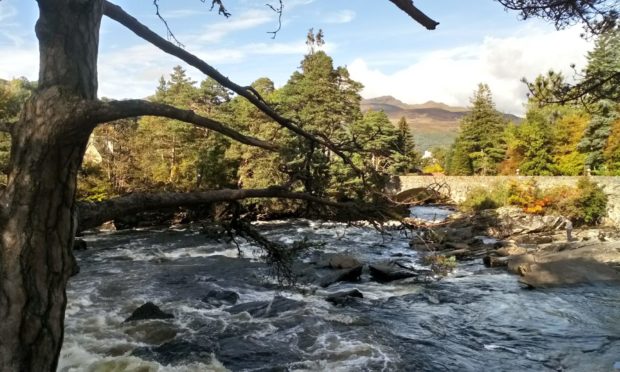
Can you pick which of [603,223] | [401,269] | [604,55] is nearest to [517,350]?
[401,269]

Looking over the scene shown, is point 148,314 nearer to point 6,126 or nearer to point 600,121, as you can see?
point 6,126

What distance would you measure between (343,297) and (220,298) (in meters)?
3.67

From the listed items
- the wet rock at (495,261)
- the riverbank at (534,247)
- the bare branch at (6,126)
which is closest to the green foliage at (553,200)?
the riverbank at (534,247)

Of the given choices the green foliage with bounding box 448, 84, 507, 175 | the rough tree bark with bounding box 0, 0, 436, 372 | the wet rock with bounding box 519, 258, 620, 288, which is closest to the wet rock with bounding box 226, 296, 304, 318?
the wet rock with bounding box 519, 258, 620, 288

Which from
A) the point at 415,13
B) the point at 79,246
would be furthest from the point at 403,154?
the point at 79,246

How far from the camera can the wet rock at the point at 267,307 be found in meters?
12.1

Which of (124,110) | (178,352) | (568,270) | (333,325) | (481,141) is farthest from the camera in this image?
(481,141)

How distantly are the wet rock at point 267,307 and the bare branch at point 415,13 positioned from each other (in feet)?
33.9

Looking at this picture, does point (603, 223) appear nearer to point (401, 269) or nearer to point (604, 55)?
point (604, 55)

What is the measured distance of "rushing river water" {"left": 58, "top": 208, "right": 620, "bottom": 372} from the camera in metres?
8.98

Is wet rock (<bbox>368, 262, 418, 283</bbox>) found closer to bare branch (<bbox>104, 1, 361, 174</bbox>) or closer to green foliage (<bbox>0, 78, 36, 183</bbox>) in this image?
bare branch (<bbox>104, 1, 361, 174</bbox>)

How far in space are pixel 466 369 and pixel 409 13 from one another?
804cm

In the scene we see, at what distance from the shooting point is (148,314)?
11.3 m

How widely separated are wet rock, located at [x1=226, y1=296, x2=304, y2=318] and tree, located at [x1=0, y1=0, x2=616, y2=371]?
10.0 m
